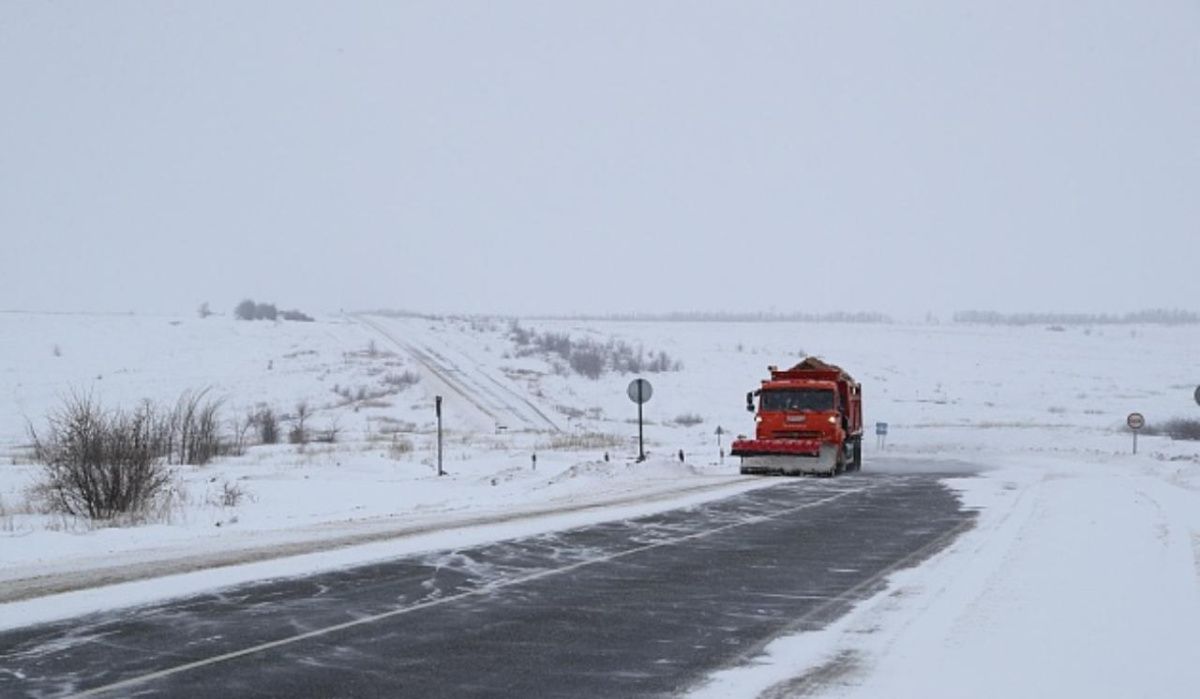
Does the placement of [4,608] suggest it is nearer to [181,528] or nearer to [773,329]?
[181,528]

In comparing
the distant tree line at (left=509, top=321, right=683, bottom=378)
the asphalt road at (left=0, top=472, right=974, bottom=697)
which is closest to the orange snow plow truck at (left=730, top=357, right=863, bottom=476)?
the asphalt road at (left=0, top=472, right=974, bottom=697)

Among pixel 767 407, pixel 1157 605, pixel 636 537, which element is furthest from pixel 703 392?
pixel 1157 605

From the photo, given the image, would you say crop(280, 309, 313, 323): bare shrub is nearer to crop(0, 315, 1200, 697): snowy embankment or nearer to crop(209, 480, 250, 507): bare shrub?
crop(0, 315, 1200, 697): snowy embankment

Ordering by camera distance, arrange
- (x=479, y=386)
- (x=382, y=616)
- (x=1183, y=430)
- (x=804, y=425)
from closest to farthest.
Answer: (x=382, y=616)
(x=804, y=425)
(x=1183, y=430)
(x=479, y=386)

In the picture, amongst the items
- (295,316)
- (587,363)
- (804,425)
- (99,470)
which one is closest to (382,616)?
(99,470)

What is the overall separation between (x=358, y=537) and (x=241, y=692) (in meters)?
9.28

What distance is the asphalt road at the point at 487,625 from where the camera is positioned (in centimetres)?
809

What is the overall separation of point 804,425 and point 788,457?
1.85 meters

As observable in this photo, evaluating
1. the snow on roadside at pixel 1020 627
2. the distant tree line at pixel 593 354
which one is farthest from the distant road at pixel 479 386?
the snow on roadside at pixel 1020 627

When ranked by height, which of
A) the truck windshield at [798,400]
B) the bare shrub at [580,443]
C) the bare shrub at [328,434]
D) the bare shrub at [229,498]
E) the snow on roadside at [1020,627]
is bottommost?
the bare shrub at [580,443]

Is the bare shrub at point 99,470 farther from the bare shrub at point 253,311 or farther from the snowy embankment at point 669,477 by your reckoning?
the bare shrub at point 253,311

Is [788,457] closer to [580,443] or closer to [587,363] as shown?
[580,443]

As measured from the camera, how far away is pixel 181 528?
18.4m

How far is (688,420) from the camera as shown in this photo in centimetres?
6781
